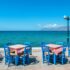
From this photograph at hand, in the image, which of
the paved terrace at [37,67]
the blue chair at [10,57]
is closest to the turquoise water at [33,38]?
the blue chair at [10,57]

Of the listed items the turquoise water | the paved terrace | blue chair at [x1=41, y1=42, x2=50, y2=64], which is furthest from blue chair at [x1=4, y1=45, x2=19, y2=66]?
the turquoise water

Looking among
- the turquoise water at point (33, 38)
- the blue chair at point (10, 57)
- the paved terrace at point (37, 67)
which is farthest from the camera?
the turquoise water at point (33, 38)

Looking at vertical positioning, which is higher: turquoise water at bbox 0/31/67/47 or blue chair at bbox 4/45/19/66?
turquoise water at bbox 0/31/67/47

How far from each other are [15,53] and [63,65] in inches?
77.1

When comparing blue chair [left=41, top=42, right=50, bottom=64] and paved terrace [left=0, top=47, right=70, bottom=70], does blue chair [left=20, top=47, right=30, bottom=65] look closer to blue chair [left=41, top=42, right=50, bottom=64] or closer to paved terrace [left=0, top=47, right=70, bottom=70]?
paved terrace [left=0, top=47, right=70, bottom=70]

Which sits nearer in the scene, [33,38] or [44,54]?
[44,54]

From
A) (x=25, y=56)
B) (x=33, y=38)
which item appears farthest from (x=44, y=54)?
(x=33, y=38)

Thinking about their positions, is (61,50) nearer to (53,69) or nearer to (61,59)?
(61,59)

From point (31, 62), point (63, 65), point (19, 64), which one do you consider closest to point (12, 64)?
point (19, 64)

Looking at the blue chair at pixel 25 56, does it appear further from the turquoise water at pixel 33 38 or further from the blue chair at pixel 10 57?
the turquoise water at pixel 33 38

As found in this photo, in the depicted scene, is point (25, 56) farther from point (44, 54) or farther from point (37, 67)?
point (37, 67)

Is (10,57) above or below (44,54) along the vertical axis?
below

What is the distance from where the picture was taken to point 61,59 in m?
7.83

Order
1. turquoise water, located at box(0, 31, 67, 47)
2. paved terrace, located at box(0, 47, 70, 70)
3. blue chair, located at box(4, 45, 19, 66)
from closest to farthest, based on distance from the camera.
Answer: paved terrace, located at box(0, 47, 70, 70)
blue chair, located at box(4, 45, 19, 66)
turquoise water, located at box(0, 31, 67, 47)
